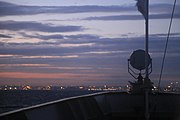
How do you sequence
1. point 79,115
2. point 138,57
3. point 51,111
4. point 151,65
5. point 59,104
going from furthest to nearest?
point 138,57 < point 151,65 < point 79,115 < point 59,104 < point 51,111

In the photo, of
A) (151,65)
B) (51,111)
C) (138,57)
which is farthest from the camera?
(138,57)

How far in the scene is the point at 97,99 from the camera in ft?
55.3

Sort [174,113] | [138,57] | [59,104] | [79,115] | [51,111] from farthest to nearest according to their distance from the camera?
[138,57], [174,113], [79,115], [59,104], [51,111]

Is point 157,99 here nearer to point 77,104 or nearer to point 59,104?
point 77,104

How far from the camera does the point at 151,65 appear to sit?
18.6 meters

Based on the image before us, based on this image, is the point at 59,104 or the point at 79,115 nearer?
the point at 59,104

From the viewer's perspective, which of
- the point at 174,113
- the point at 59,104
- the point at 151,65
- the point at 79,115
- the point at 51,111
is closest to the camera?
the point at 51,111

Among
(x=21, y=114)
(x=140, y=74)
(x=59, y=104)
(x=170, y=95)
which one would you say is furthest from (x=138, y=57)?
(x=21, y=114)

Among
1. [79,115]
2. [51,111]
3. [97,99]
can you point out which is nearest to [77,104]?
[79,115]

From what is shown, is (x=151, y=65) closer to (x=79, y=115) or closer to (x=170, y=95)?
(x=170, y=95)

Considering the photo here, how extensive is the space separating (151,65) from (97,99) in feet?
10.3

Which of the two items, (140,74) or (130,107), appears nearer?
(130,107)

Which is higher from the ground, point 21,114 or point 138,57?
point 138,57

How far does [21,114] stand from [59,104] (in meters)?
3.02
